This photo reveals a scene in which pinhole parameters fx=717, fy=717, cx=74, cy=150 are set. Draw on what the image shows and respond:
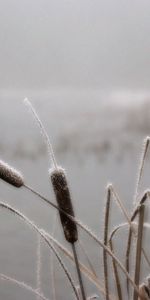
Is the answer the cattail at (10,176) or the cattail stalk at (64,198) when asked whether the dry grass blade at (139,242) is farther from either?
Result: the cattail at (10,176)

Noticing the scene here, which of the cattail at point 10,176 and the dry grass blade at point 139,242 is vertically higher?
the cattail at point 10,176

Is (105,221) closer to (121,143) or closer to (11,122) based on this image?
(121,143)

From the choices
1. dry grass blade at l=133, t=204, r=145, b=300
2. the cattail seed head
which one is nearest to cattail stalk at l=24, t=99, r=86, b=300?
the cattail seed head

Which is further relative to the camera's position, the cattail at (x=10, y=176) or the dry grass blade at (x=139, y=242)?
the dry grass blade at (x=139, y=242)

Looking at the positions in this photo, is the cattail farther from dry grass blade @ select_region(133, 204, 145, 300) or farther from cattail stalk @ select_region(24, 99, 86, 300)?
dry grass blade @ select_region(133, 204, 145, 300)

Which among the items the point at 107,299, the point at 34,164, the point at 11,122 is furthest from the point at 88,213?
the point at 11,122

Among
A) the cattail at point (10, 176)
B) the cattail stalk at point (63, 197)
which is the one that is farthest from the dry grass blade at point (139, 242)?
the cattail at point (10, 176)
